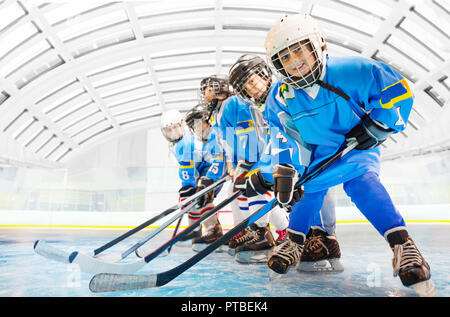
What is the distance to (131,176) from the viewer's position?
7.45 m

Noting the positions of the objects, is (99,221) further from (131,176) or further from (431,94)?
(431,94)

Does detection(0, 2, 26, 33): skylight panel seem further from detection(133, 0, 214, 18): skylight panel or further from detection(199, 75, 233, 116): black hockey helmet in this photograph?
detection(199, 75, 233, 116): black hockey helmet

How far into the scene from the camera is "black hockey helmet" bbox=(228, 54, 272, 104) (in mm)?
2465

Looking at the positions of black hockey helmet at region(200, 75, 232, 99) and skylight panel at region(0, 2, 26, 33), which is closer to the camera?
black hockey helmet at region(200, 75, 232, 99)

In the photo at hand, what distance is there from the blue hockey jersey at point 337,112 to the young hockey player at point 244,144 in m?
0.81

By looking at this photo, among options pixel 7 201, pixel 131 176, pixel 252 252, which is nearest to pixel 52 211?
pixel 7 201

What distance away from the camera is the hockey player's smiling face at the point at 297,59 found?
5.12 ft

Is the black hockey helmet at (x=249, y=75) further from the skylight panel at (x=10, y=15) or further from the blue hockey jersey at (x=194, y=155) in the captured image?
the skylight panel at (x=10, y=15)

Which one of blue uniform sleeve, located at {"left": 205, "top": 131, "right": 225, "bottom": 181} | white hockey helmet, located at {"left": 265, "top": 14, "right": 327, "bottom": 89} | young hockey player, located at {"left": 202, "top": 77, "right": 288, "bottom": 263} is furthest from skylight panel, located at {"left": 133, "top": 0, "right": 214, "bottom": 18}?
white hockey helmet, located at {"left": 265, "top": 14, "right": 327, "bottom": 89}

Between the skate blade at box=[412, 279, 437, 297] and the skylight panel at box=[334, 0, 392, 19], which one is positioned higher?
the skylight panel at box=[334, 0, 392, 19]

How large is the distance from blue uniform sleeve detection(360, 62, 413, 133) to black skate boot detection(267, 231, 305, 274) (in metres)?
0.79

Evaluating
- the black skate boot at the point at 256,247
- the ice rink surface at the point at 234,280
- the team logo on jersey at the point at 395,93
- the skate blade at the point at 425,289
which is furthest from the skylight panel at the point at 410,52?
the skate blade at the point at 425,289

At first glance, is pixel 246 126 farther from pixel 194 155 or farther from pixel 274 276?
pixel 274 276

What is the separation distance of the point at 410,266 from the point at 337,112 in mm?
742
